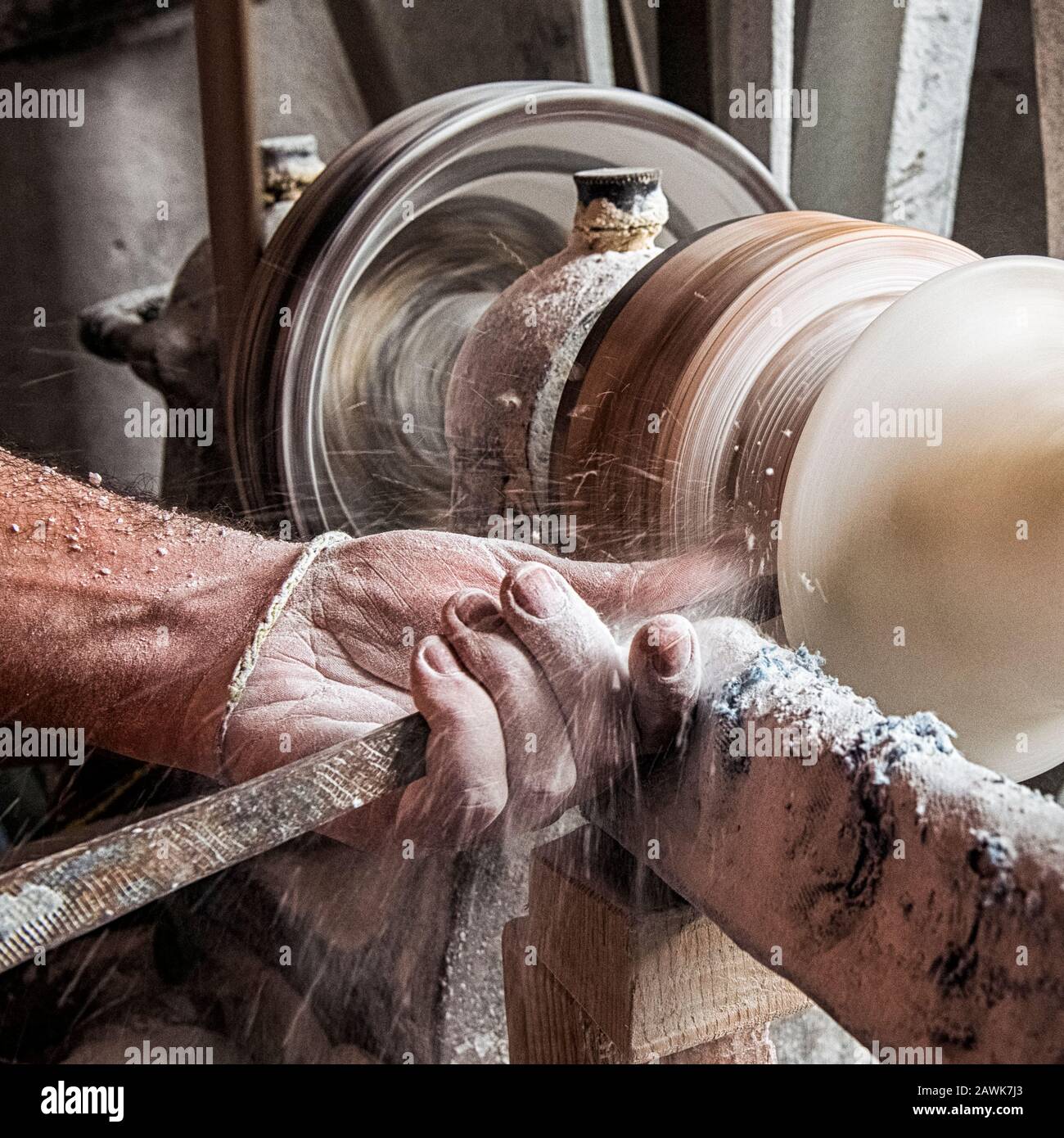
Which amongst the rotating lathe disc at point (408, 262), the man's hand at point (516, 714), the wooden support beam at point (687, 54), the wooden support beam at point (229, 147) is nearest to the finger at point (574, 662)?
the man's hand at point (516, 714)

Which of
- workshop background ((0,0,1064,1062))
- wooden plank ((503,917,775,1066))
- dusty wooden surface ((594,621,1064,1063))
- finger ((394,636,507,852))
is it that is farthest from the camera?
workshop background ((0,0,1064,1062))

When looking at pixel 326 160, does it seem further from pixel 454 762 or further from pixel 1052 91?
pixel 454 762

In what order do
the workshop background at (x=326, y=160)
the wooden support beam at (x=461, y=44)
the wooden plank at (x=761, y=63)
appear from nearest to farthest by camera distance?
the workshop background at (x=326, y=160) < the wooden plank at (x=761, y=63) < the wooden support beam at (x=461, y=44)

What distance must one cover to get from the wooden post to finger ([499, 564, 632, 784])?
103 millimetres

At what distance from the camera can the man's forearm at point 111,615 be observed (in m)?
1.02

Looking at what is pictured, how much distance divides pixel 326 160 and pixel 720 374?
5.35 ft

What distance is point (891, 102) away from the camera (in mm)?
1572

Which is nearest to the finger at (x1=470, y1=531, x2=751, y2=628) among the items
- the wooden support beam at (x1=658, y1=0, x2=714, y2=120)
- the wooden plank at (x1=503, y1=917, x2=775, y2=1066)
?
the wooden plank at (x1=503, y1=917, x2=775, y2=1066)

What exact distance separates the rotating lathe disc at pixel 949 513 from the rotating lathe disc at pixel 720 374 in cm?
7

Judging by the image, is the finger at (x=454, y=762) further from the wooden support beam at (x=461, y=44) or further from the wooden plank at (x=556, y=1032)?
the wooden support beam at (x=461, y=44)

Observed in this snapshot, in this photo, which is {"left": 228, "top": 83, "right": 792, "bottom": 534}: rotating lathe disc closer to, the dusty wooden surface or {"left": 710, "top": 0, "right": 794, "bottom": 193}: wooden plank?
{"left": 710, "top": 0, "right": 794, "bottom": 193}: wooden plank

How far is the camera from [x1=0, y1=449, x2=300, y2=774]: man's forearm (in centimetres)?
102

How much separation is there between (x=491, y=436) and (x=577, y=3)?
44.0 inches

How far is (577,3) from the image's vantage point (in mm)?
1948
